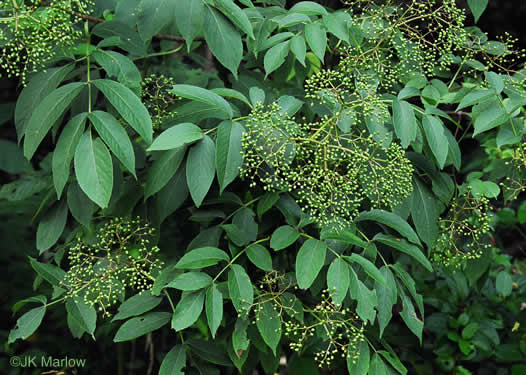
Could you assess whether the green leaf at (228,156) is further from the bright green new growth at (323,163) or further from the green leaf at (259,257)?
the green leaf at (259,257)

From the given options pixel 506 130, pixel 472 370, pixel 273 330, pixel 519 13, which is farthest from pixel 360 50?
pixel 519 13

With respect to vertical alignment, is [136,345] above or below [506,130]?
below

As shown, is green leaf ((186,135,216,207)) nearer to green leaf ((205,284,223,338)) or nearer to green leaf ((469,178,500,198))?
green leaf ((205,284,223,338))

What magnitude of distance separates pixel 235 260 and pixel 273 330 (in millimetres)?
295

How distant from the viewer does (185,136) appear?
1662 mm

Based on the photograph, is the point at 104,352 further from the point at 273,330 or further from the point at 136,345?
the point at 273,330

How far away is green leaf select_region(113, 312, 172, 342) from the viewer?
5.84 feet

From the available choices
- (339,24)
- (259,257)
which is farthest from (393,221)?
(339,24)

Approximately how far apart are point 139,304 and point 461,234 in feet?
3.97

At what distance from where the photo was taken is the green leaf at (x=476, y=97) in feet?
6.24

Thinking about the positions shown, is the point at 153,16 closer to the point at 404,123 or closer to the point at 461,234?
the point at 404,123

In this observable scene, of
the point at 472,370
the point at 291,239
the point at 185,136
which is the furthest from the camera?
the point at 472,370

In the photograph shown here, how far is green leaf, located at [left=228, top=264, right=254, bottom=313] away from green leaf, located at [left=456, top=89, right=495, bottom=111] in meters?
0.93

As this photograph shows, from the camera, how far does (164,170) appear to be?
179 centimetres
